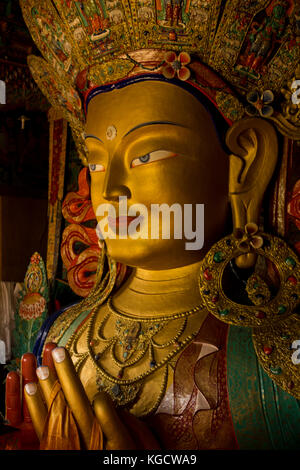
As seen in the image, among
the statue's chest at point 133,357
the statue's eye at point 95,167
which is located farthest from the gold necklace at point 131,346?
the statue's eye at point 95,167

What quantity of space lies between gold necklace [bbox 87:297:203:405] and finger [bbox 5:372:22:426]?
0.86 feet

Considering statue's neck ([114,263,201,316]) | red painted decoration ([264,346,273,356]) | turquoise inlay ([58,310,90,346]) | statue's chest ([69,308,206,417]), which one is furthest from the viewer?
turquoise inlay ([58,310,90,346])

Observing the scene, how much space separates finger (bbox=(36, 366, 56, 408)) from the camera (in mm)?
1615

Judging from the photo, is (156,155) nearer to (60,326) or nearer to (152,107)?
(152,107)

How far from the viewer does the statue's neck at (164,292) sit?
1982 mm

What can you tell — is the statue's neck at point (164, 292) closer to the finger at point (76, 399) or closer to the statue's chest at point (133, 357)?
the statue's chest at point (133, 357)

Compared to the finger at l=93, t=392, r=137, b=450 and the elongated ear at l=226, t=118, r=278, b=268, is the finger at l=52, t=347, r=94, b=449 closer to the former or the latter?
the finger at l=93, t=392, r=137, b=450

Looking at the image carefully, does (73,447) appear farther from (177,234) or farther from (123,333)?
(177,234)

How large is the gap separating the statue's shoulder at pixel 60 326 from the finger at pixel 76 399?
0.57m

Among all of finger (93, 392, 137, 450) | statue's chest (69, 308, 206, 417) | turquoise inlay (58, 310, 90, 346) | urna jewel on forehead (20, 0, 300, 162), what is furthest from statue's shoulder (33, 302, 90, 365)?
urna jewel on forehead (20, 0, 300, 162)

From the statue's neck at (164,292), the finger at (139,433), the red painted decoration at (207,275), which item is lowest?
the finger at (139,433)

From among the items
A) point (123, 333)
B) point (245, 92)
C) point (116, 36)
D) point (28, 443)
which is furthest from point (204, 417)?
point (116, 36)

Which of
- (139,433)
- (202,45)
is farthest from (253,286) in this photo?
(202,45)

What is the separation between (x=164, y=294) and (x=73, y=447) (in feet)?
2.10
